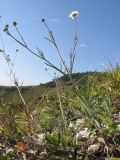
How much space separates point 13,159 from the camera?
13.2 feet

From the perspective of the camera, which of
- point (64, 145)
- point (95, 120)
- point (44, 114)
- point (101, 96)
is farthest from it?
point (44, 114)

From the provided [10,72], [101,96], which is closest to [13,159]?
[101,96]

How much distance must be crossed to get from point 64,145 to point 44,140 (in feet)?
1.24

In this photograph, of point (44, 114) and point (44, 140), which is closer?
point (44, 140)

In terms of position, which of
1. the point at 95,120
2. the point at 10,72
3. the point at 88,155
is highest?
the point at 10,72

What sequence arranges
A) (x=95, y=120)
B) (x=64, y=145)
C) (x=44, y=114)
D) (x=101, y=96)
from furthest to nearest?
(x=44, y=114)
(x=101, y=96)
(x=64, y=145)
(x=95, y=120)

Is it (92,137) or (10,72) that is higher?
(10,72)

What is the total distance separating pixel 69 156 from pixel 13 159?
1.92ft

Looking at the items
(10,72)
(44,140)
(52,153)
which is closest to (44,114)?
(10,72)

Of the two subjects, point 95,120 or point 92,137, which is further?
point 92,137

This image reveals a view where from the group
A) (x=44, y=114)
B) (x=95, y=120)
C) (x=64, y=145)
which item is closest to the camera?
(x=95, y=120)

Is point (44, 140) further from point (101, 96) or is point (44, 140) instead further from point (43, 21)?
point (43, 21)

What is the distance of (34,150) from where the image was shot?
3.99 m

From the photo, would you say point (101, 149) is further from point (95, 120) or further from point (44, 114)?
point (44, 114)
